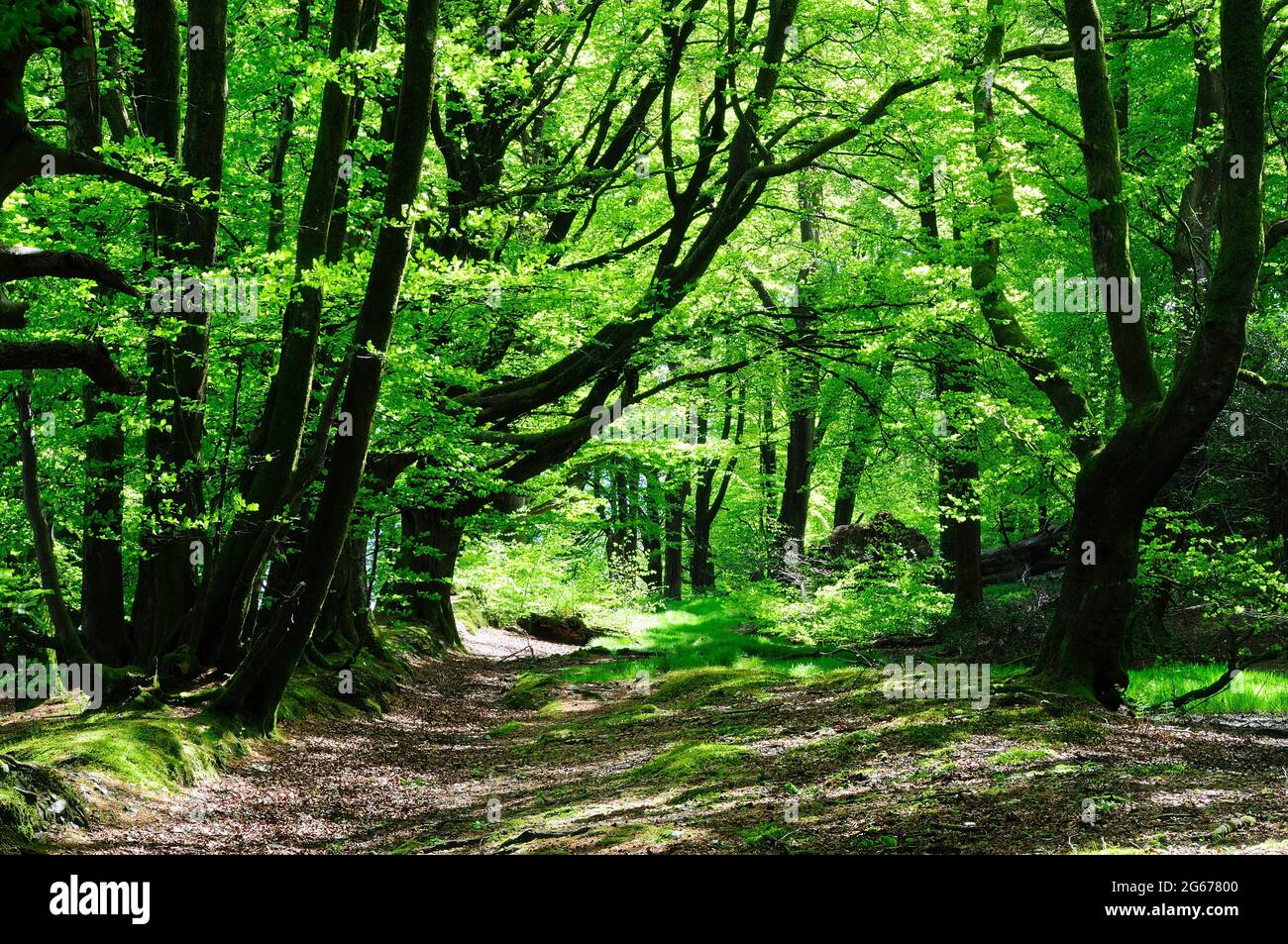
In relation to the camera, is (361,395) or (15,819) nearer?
(15,819)

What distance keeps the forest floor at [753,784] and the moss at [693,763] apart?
30 millimetres

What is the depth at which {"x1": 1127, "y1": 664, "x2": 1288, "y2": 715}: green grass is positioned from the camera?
862 cm

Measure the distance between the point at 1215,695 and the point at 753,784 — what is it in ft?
16.7

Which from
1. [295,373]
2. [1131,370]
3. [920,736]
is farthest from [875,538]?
[295,373]

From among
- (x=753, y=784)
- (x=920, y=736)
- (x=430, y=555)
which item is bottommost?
(x=753, y=784)

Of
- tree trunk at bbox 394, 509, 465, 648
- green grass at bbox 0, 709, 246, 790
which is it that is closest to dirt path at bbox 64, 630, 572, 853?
green grass at bbox 0, 709, 246, 790

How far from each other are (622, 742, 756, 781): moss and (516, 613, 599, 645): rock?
15.8m

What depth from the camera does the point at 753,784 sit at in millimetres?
6367

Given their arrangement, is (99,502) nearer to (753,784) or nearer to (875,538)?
(753,784)

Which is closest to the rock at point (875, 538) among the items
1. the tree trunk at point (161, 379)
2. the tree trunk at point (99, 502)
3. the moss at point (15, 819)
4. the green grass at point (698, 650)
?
the green grass at point (698, 650)

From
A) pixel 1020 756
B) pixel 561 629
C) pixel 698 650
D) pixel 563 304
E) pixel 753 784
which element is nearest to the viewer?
pixel 1020 756

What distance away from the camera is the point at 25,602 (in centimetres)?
1027

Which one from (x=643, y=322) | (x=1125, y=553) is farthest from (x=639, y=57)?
(x=1125, y=553)
